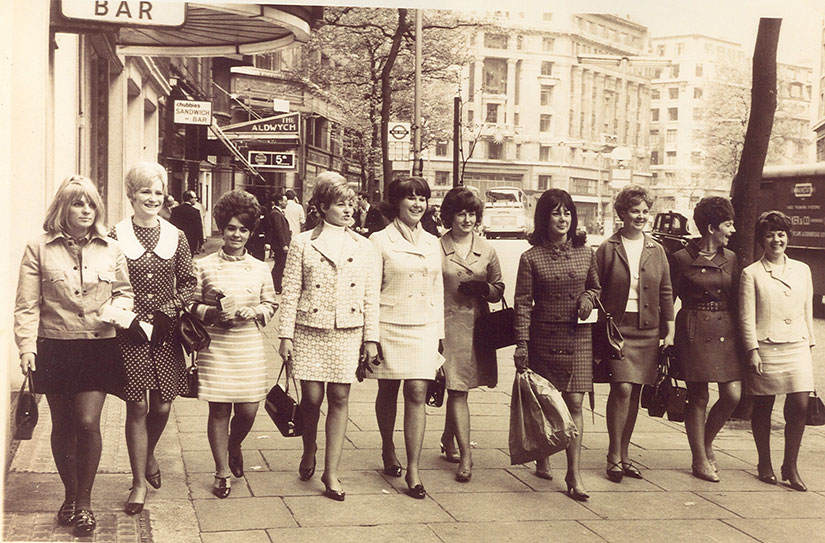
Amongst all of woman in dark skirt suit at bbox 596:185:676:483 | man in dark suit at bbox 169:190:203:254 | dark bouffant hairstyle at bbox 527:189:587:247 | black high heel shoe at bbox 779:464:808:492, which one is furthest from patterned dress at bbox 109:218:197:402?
man in dark suit at bbox 169:190:203:254

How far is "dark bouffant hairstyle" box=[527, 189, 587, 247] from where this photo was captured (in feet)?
19.2

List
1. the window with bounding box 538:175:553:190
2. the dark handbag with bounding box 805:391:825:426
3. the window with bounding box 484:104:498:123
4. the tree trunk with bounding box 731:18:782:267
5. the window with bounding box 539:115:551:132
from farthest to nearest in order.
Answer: the window with bounding box 538:175:553:190
the window with bounding box 484:104:498:123
the window with bounding box 539:115:551:132
the tree trunk with bounding box 731:18:782:267
the dark handbag with bounding box 805:391:825:426

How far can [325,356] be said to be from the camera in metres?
5.49

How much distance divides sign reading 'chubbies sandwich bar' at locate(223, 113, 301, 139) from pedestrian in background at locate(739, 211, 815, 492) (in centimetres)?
1432

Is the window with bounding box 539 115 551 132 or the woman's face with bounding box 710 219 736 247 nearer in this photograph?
the woman's face with bounding box 710 219 736 247

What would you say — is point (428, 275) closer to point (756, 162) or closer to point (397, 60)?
point (756, 162)

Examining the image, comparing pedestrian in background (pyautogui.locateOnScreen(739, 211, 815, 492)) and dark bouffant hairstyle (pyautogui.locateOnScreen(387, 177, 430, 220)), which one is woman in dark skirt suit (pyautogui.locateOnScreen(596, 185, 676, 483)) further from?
dark bouffant hairstyle (pyautogui.locateOnScreen(387, 177, 430, 220))

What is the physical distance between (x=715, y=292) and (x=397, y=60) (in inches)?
628

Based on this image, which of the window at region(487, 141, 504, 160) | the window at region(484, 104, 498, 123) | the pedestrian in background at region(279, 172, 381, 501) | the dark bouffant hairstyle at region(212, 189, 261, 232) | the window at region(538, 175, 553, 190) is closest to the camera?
the dark bouffant hairstyle at region(212, 189, 261, 232)

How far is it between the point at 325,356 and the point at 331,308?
0.25 meters

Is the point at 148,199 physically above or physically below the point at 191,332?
above

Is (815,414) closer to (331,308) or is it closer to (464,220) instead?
(464,220)

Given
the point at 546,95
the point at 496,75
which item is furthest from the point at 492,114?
the point at 546,95

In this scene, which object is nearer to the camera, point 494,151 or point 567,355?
point 567,355
